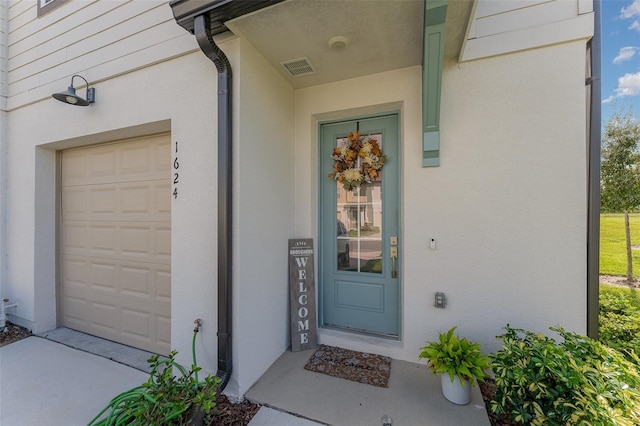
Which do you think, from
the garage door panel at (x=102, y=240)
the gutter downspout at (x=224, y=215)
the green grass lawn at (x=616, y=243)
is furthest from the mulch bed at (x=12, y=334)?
the green grass lawn at (x=616, y=243)

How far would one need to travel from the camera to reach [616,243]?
133 inches

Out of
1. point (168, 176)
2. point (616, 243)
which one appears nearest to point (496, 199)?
point (616, 243)

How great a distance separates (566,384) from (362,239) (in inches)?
73.6

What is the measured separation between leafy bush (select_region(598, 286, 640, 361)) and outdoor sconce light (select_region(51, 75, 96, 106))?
5333 mm

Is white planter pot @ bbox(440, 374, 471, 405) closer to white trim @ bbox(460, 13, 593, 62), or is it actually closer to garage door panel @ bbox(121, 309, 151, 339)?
white trim @ bbox(460, 13, 593, 62)

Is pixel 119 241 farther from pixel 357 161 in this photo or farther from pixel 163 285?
pixel 357 161

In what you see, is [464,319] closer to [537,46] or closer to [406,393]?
[406,393]

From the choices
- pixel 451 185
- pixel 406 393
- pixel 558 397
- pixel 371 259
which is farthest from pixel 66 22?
pixel 558 397

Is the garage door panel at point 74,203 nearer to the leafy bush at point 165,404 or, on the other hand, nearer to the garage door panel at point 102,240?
the garage door panel at point 102,240

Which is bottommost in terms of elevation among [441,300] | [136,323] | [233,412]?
[233,412]

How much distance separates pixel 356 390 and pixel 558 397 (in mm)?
1332

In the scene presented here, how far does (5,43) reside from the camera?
3.62 metres

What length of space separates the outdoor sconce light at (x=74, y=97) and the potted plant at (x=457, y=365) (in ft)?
13.5

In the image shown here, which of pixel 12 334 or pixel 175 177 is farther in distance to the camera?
pixel 12 334
